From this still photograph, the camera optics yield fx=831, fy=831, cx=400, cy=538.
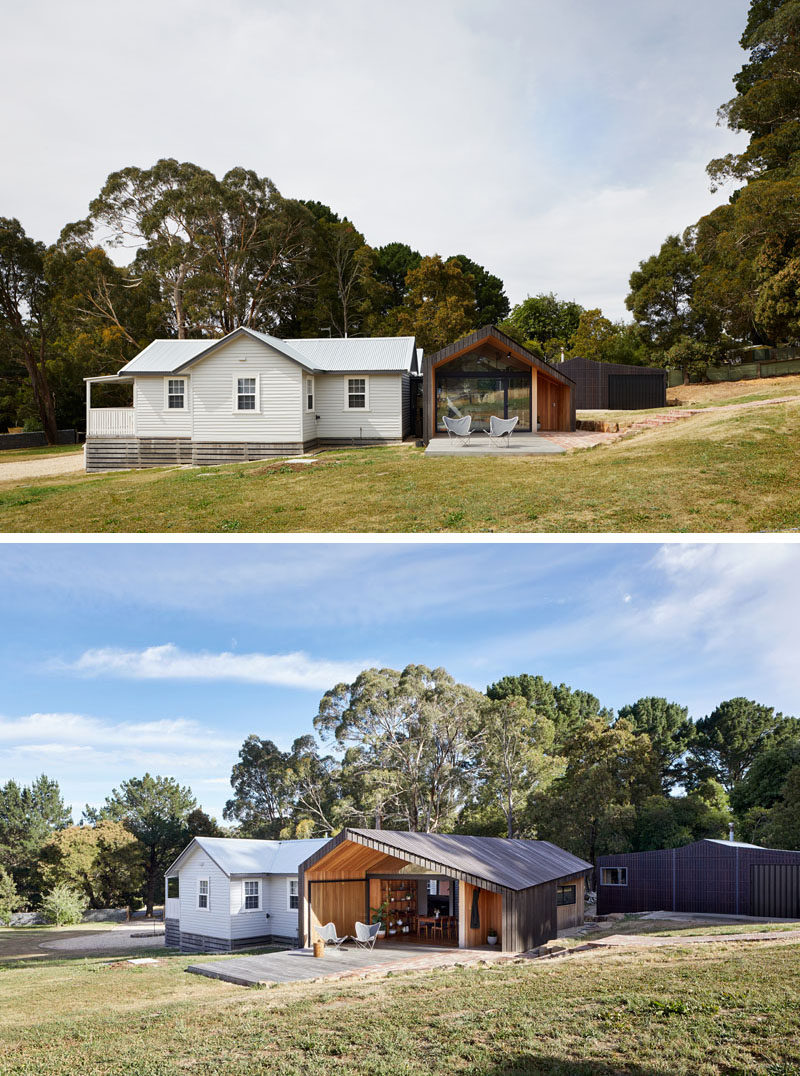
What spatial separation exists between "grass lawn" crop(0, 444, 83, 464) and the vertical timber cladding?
25393mm

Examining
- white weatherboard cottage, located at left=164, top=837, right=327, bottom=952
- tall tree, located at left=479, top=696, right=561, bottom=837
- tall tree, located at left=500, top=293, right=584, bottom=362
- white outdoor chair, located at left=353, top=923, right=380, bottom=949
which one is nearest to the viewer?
white outdoor chair, located at left=353, top=923, right=380, bottom=949

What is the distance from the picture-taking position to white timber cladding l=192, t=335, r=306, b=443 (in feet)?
74.0

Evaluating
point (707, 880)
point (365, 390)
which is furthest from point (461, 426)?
point (707, 880)

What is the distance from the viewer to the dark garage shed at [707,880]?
66.4ft

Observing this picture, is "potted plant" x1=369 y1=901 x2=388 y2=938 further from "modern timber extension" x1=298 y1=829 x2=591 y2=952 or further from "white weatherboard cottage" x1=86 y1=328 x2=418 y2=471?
"white weatherboard cottage" x1=86 y1=328 x2=418 y2=471

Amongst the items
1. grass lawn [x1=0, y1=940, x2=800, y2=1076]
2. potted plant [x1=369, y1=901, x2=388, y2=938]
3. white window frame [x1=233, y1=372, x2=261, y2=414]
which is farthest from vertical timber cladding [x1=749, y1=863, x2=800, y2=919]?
white window frame [x1=233, y1=372, x2=261, y2=414]

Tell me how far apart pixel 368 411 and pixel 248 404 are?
3594mm

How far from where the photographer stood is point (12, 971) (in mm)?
15891

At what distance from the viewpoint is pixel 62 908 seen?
31.8m

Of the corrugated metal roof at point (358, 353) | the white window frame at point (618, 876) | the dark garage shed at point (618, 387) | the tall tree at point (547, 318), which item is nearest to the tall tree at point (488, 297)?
the dark garage shed at point (618, 387)

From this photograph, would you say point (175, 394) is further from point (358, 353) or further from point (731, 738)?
point (731, 738)

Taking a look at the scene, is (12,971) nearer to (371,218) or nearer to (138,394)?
(138,394)

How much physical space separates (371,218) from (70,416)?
54.1 ft

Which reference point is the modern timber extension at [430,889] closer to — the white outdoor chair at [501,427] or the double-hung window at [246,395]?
the white outdoor chair at [501,427]
